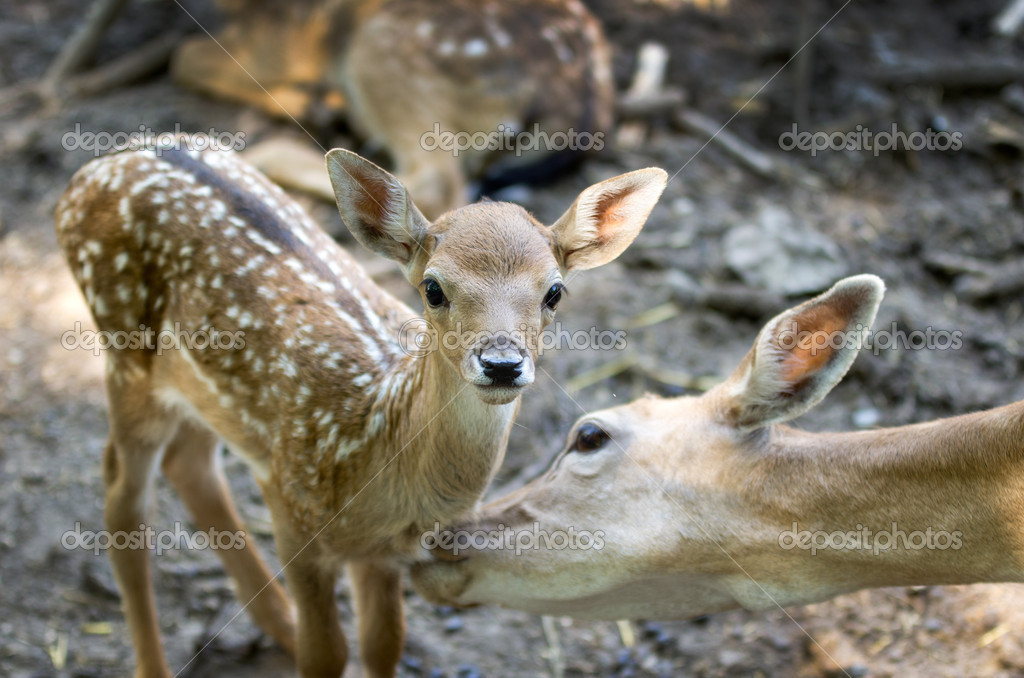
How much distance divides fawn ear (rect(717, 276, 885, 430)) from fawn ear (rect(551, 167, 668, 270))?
468 mm

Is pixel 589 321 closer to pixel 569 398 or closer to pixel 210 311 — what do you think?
pixel 569 398

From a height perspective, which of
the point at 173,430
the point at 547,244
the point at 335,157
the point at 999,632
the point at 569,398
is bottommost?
the point at 999,632

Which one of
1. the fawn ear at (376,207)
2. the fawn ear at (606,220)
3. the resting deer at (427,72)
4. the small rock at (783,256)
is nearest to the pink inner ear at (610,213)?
the fawn ear at (606,220)

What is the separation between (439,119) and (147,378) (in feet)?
10.5

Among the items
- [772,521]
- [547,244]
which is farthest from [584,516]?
[547,244]

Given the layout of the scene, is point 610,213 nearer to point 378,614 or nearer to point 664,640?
point 378,614

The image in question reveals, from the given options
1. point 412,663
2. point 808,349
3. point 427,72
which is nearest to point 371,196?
point 808,349

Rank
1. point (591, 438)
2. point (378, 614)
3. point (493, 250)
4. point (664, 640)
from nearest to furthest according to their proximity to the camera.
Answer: point (493, 250)
point (591, 438)
point (378, 614)
point (664, 640)

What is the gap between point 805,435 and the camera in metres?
2.89

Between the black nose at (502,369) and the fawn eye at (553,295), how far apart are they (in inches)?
12.3

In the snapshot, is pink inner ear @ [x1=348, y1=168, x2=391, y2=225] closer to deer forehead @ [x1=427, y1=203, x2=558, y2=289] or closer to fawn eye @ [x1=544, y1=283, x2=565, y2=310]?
deer forehead @ [x1=427, y1=203, x2=558, y2=289]

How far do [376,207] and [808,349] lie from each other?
1.23 metres

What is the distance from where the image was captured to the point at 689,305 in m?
5.22

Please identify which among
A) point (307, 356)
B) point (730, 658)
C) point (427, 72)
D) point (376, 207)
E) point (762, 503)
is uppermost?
point (376, 207)
